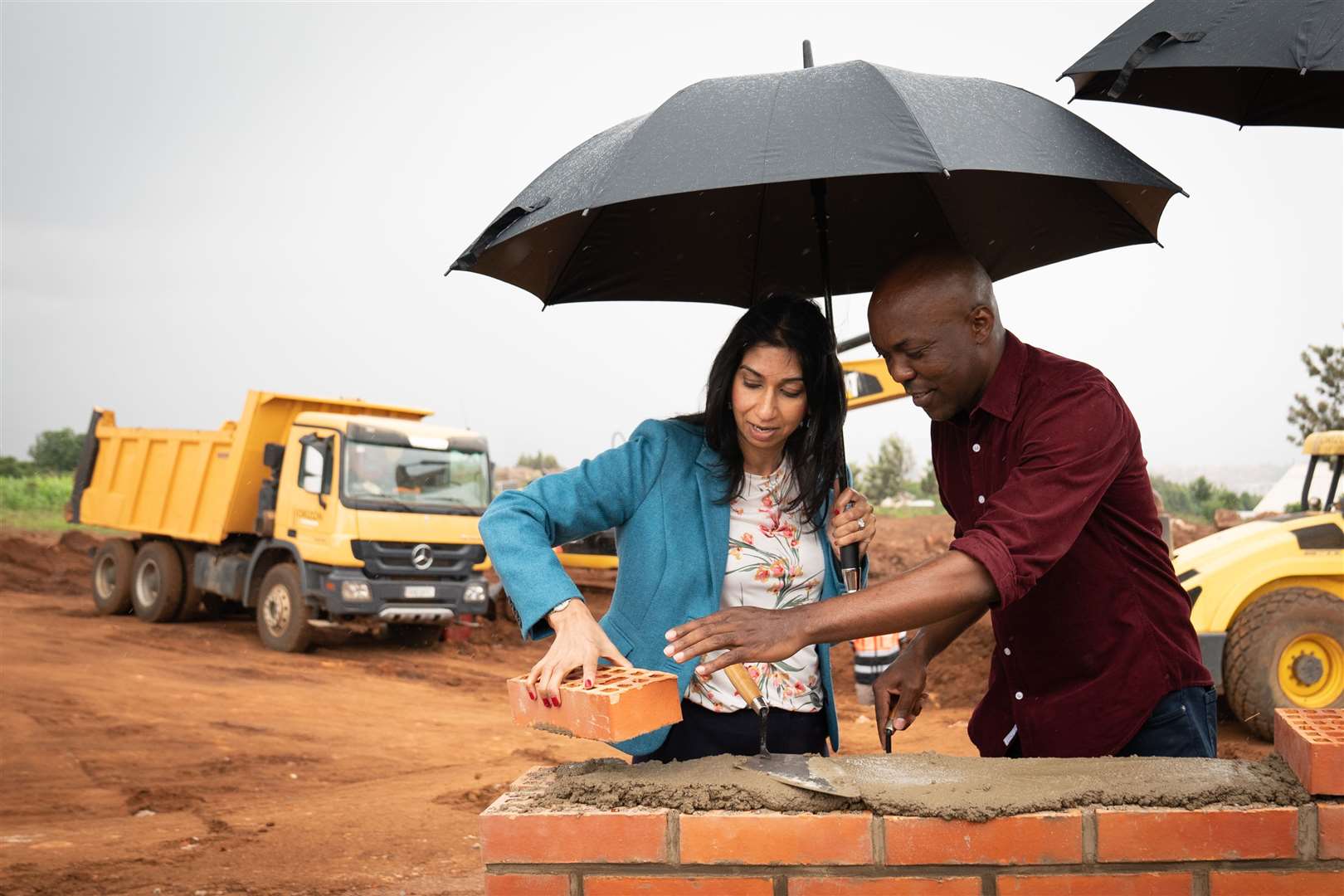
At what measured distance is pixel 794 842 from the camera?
7.82 feet

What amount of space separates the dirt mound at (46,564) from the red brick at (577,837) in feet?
67.0

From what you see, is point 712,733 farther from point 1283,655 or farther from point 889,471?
point 889,471

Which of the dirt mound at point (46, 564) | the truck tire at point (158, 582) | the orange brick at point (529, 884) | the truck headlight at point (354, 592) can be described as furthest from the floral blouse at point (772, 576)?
the dirt mound at point (46, 564)

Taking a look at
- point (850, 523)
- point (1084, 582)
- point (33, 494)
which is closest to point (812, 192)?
point (850, 523)

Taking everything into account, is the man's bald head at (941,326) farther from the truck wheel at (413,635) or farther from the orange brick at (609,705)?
the truck wheel at (413,635)

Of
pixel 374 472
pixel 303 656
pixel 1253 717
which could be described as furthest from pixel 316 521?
pixel 1253 717

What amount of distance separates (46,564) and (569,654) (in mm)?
23440

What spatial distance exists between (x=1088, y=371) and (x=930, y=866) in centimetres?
117

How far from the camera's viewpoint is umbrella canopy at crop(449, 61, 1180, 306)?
102 inches

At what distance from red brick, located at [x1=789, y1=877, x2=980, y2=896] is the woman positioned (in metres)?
0.52

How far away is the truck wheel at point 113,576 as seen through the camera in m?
17.3

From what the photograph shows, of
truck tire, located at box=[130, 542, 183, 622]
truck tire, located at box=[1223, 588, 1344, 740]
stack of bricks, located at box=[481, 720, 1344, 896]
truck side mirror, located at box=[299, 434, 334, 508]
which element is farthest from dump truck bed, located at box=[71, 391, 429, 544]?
stack of bricks, located at box=[481, 720, 1344, 896]

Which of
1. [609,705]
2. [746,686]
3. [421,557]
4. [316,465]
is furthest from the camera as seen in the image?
[421,557]

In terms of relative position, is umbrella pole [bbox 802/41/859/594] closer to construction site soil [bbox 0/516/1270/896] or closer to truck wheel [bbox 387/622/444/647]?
construction site soil [bbox 0/516/1270/896]
